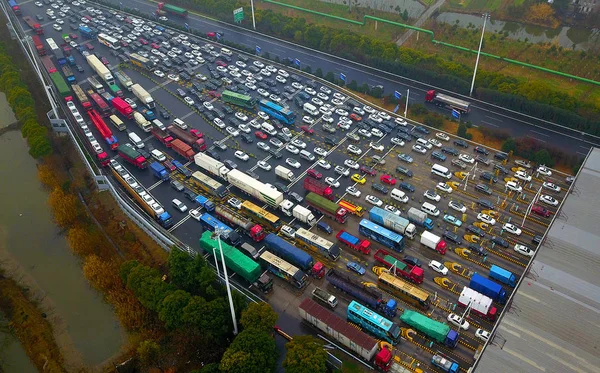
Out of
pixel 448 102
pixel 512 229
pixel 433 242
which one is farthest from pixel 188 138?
pixel 512 229

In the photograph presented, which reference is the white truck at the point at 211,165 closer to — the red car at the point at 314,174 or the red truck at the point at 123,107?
the red car at the point at 314,174

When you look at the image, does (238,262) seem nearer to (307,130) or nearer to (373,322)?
(373,322)

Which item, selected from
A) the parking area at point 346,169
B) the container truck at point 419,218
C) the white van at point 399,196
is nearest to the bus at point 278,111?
the parking area at point 346,169

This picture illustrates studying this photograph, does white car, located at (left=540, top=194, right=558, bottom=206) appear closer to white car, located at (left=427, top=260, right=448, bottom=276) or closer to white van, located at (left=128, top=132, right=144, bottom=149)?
white car, located at (left=427, top=260, right=448, bottom=276)

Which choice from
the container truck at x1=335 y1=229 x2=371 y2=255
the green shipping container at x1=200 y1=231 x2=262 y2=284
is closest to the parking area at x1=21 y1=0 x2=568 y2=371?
the container truck at x1=335 y1=229 x2=371 y2=255

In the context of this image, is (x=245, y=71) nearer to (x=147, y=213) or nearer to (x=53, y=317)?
(x=147, y=213)
